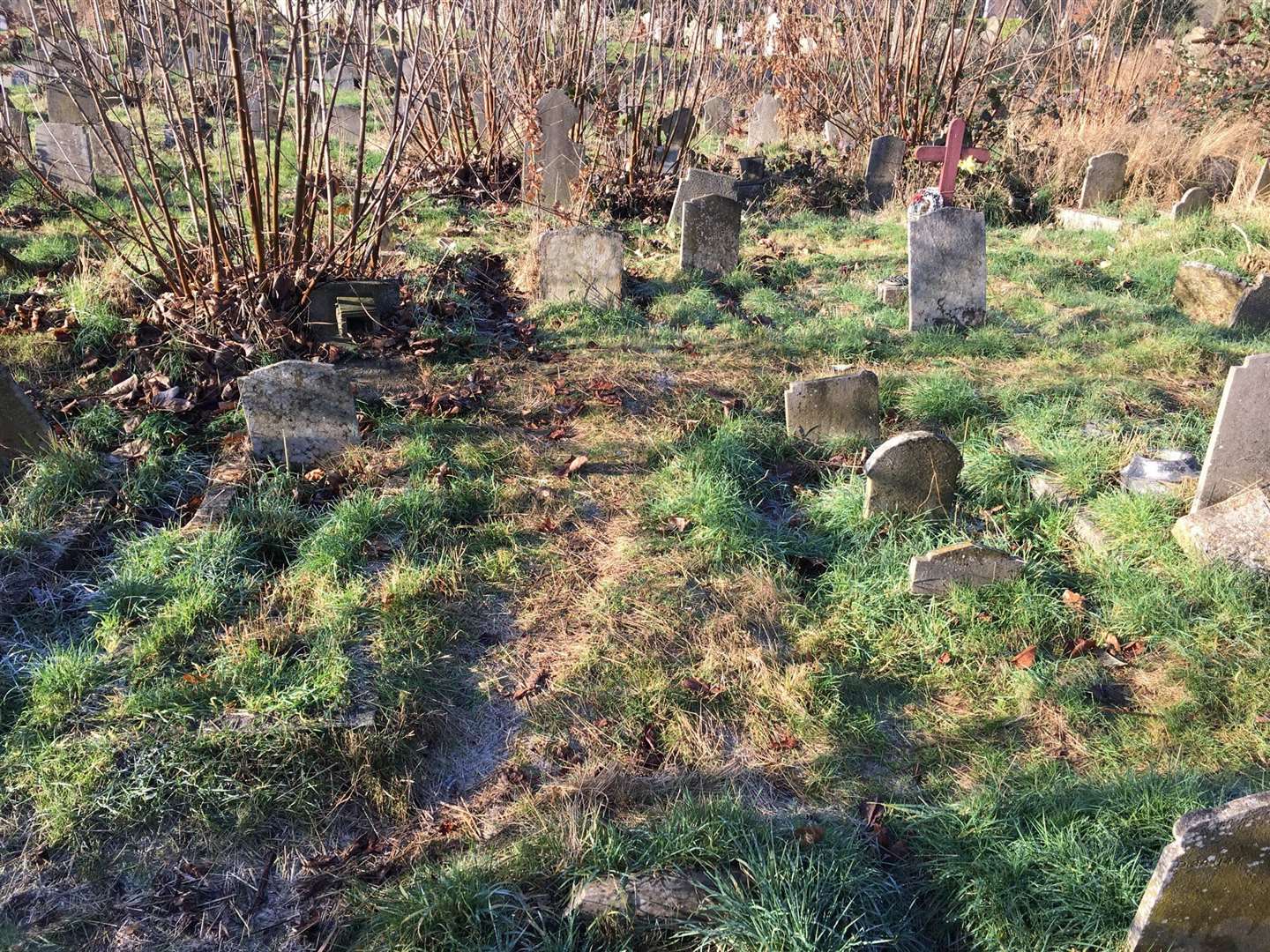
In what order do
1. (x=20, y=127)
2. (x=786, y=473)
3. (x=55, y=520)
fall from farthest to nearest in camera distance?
(x=20, y=127) < (x=786, y=473) < (x=55, y=520)

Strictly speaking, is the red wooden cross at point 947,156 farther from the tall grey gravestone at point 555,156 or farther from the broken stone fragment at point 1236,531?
the broken stone fragment at point 1236,531

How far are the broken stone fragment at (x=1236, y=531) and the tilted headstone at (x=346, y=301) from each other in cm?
482

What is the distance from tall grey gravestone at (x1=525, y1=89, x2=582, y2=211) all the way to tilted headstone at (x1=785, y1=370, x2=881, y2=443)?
5024 mm

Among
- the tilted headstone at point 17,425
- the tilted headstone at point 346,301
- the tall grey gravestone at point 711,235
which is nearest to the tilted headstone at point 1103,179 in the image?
the tall grey gravestone at point 711,235

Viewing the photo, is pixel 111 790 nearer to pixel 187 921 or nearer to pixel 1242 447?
pixel 187 921

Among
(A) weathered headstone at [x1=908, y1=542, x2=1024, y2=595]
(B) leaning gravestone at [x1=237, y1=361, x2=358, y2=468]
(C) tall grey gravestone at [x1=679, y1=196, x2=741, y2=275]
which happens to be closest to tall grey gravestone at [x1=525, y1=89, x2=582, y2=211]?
(C) tall grey gravestone at [x1=679, y1=196, x2=741, y2=275]

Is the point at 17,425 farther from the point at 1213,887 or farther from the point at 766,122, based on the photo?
the point at 766,122

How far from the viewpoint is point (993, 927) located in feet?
8.05

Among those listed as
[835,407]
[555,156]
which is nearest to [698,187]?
[555,156]

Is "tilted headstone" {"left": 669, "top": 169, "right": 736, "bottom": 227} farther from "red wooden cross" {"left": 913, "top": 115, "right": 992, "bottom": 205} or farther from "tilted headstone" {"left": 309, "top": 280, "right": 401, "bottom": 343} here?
"tilted headstone" {"left": 309, "top": 280, "right": 401, "bottom": 343}

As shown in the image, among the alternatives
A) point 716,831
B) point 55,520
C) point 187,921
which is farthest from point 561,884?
point 55,520

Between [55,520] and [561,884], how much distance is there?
10.1ft

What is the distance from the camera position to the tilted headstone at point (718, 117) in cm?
1458

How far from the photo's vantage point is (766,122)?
13227 mm
